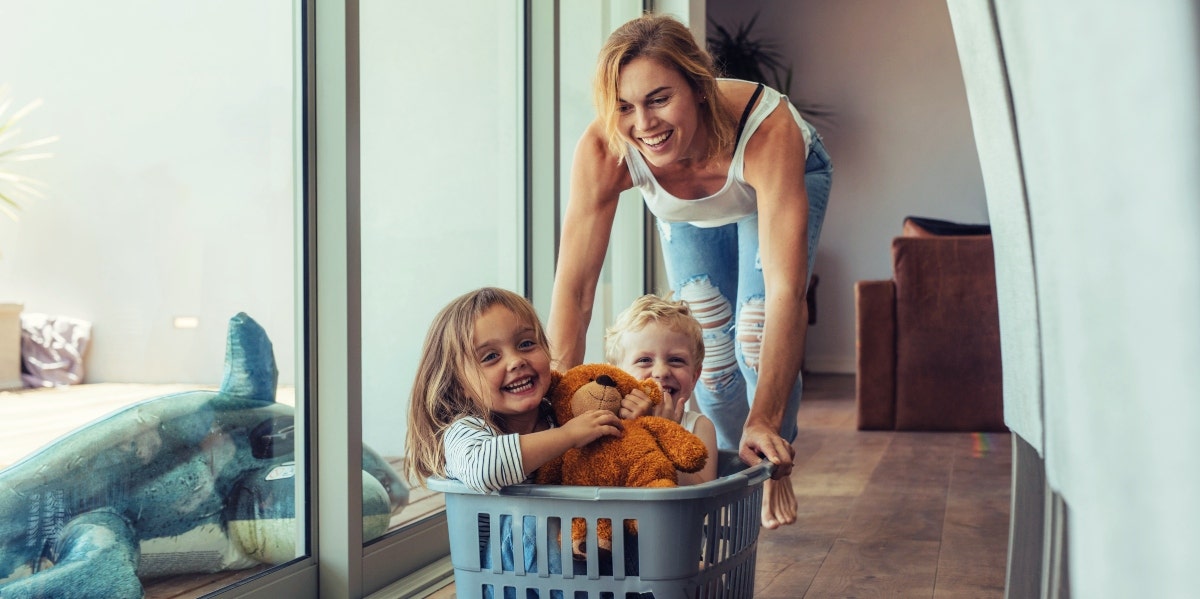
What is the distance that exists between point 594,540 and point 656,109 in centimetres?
76

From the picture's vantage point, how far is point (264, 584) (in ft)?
4.97

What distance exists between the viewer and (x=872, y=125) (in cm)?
677

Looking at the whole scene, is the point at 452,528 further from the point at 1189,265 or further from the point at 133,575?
the point at 1189,265

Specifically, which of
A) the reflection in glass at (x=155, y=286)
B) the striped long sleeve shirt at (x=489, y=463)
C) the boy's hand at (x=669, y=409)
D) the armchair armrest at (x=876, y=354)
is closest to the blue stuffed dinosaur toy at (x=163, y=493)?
the reflection in glass at (x=155, y=286)

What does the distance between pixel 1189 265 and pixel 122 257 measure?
123 centimetres

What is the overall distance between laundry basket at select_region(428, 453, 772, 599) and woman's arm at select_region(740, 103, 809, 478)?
34cm

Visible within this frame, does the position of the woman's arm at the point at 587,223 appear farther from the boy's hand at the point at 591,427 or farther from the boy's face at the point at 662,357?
the boy's hand at the point at 591,427

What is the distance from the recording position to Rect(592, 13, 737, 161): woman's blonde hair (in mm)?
1550

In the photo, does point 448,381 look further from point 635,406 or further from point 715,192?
point 715,192

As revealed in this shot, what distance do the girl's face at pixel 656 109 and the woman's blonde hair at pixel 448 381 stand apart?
17.2 inches

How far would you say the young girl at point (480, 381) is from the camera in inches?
47.4

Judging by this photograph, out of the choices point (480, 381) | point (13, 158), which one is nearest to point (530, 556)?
point (480, 381)

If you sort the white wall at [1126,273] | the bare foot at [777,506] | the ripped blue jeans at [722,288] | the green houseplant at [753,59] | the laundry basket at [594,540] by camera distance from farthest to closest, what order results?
the green houseplant at [753,59] → the ripped blue jeans at [722,288] → the bare foot at [777,506] → the laundry basket at [594,540] → the white wall at [1126,273]

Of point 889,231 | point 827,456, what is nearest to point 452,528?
point 827,456
